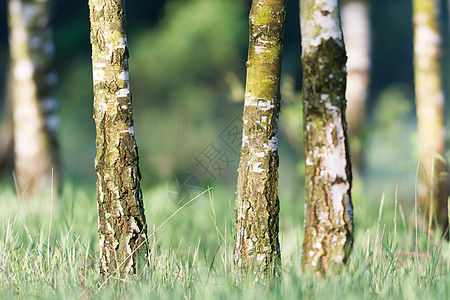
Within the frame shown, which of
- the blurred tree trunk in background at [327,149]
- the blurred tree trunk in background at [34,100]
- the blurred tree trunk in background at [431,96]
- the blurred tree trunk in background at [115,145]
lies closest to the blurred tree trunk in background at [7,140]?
the blurred tree trunk in background at [34,100]

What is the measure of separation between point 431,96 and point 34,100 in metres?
4.67

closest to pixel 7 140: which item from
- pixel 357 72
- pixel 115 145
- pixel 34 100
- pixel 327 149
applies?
pixel 34 100

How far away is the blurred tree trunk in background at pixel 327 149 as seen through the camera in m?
3.04

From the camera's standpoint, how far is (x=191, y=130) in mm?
10727

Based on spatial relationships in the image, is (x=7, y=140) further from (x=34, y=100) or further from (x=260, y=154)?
(x=260, y=154)

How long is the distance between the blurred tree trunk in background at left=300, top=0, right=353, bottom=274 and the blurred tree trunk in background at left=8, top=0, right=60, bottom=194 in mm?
4305

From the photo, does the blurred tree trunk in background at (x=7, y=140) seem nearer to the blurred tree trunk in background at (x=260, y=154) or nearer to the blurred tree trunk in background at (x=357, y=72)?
the blurred tree trunk in background at (x=357, y=72)

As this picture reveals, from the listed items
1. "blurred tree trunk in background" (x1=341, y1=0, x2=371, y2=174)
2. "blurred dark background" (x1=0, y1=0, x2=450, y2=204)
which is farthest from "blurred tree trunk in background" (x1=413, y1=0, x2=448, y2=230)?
"blurred dark background" (x1=0, y1=0, x2=450, y2=204)

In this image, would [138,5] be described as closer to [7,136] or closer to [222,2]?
[222,2]

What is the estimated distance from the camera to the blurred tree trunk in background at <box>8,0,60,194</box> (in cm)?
651

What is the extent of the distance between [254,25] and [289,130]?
4.92 metres

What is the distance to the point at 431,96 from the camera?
5402 millimetres

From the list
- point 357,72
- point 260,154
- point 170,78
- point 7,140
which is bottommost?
point 7,140

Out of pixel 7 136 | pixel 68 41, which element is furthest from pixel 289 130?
pixel 68 41
